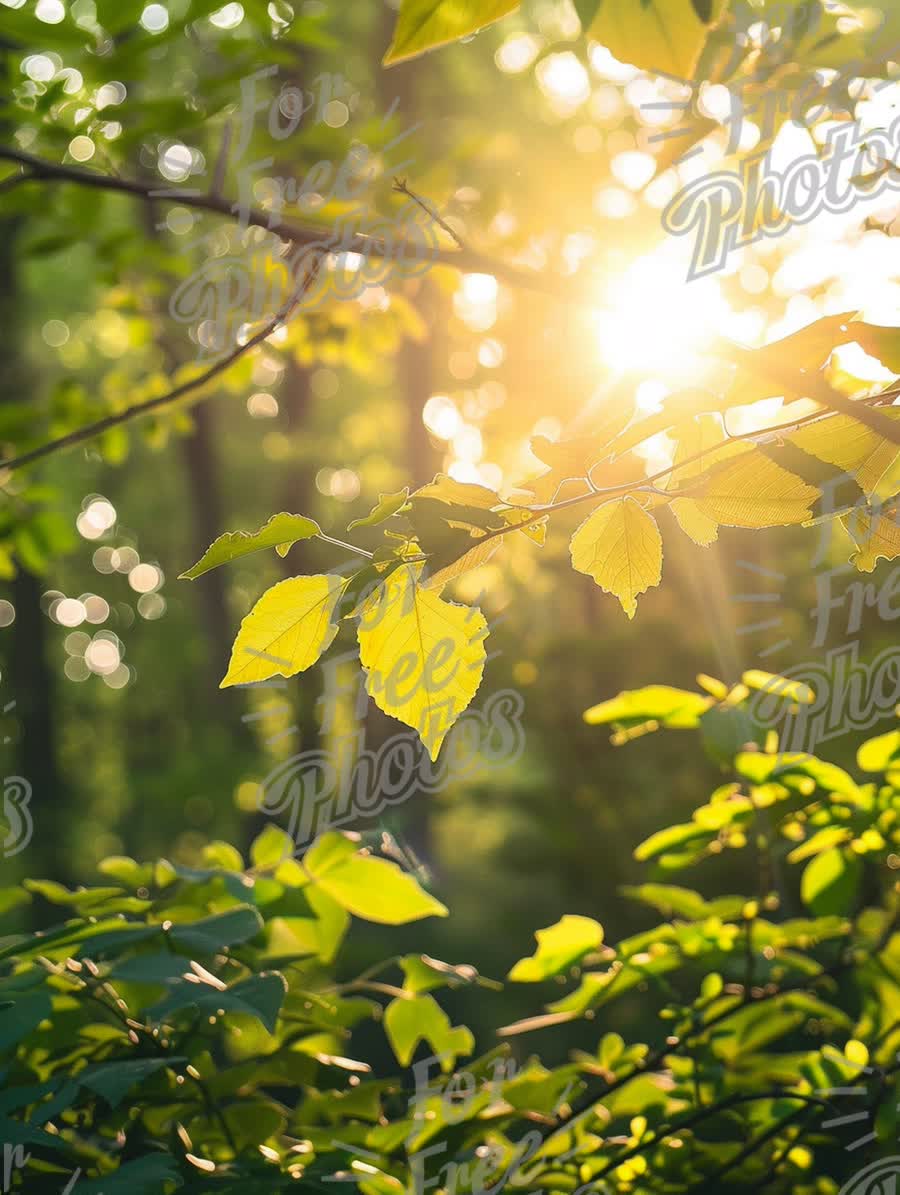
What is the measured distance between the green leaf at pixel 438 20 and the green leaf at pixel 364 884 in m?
0.91

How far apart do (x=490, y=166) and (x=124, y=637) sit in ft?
56.4

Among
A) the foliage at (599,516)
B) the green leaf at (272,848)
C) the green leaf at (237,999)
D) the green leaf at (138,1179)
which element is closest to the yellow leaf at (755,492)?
the foliage at (599,516)

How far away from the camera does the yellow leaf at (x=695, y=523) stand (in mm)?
788

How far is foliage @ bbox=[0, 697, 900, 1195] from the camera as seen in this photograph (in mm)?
1104

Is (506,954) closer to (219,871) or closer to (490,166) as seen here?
(490,166)

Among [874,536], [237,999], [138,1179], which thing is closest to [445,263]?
[874,536]

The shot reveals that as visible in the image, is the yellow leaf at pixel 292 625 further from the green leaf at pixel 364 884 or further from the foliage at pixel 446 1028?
the green leaf at pixel 364 884

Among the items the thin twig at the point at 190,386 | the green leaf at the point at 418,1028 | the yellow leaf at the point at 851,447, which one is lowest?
the green leaf at the point at 418,1028

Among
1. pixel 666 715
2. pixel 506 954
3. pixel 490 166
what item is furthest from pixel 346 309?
pixel 506 954

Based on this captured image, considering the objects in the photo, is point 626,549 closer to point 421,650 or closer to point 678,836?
point 421,650

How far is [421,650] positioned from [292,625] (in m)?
0.10

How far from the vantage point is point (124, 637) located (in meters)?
20.2

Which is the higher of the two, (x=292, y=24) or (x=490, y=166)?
(x=490, y=166)

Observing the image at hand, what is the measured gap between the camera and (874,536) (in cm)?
78
